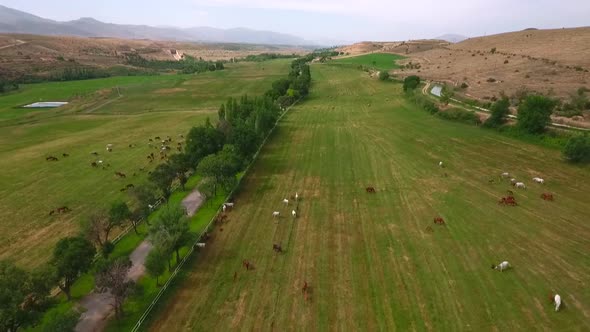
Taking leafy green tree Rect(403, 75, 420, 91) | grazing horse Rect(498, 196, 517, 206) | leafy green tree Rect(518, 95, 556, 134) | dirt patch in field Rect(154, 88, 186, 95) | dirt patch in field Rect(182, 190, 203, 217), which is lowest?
dirt patch in field Rect(154, 88, 186, 95)

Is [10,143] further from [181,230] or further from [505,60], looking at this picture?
[505,60]

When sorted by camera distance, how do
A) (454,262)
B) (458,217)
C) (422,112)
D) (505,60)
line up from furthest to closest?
(505,60), (422,112), (458,217), (454,262)

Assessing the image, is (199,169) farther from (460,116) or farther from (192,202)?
(460,116)

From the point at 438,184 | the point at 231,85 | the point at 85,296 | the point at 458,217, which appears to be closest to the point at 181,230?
the point at 85,296

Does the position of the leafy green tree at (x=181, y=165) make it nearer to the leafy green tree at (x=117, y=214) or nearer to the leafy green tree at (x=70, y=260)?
the leafy green tree at (x=117, y=214)

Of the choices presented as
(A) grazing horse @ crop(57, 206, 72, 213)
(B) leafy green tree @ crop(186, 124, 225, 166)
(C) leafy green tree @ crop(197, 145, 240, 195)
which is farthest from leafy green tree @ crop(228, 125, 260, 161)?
(A) grazing horse @ crop(57, 206, 72, 213)

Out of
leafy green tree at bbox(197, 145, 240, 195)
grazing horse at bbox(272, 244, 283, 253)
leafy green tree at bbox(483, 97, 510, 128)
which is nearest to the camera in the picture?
grazing horse at bbox(272, 244, 283, 253)

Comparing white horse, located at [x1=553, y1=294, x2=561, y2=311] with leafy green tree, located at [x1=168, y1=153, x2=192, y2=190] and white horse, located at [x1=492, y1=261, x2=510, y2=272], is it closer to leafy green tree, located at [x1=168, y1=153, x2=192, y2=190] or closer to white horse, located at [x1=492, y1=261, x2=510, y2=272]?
white horse, located at [x1=492, y1=261, x2=510, y2=272]
